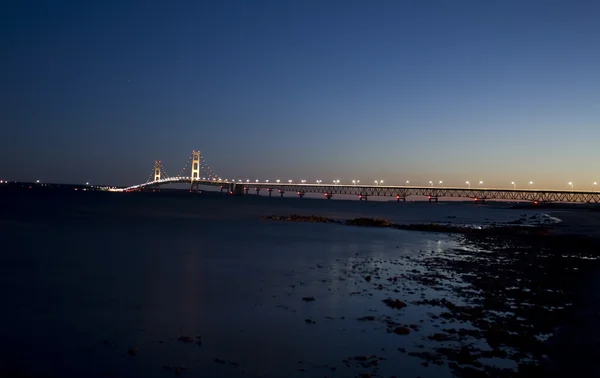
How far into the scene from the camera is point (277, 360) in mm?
8180

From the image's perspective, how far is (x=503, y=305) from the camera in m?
11.6

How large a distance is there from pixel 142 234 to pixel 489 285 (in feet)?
83.0

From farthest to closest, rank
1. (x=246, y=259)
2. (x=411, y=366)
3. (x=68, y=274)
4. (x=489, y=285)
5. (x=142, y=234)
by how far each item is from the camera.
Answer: (x=142, y=234) < (x=246, y=259) < (x=68, y=274) < (x=489, y=285) < (x=411, y=366)

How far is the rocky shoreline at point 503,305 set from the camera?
25.7 feet

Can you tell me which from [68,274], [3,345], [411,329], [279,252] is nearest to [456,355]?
[411,329]

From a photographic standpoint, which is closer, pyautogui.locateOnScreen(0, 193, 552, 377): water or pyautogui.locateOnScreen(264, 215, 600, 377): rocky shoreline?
pyautogui.locateOnScreen(264, 215, 600, 377): rocky shoreline

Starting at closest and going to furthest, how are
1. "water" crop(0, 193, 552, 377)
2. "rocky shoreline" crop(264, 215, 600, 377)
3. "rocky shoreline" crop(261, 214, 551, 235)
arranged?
"rocky shoreline" crop(264, 215, 600, 377) < "water" crop(0, 193, 552, 377) < "rocky shoreline" crop(261, 214, 551, 235)

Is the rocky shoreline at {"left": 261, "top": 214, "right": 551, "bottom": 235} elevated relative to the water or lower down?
elevated

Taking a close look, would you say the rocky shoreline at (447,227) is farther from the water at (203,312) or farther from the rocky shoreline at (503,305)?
the water at (203,312)

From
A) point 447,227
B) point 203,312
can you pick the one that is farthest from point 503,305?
point 447,227

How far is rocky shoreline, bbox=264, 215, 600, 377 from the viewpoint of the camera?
7844mm

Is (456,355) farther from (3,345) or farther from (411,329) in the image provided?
(3,345)

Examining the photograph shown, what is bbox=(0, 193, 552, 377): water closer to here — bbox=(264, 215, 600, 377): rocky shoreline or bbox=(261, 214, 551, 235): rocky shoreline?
bbox=(264, 215, 600, 377): rocky shoreline

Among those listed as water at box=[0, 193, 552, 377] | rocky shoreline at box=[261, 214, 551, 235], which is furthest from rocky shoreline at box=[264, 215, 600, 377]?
rocky shoreline at box=[261, 214, 551, 235]
